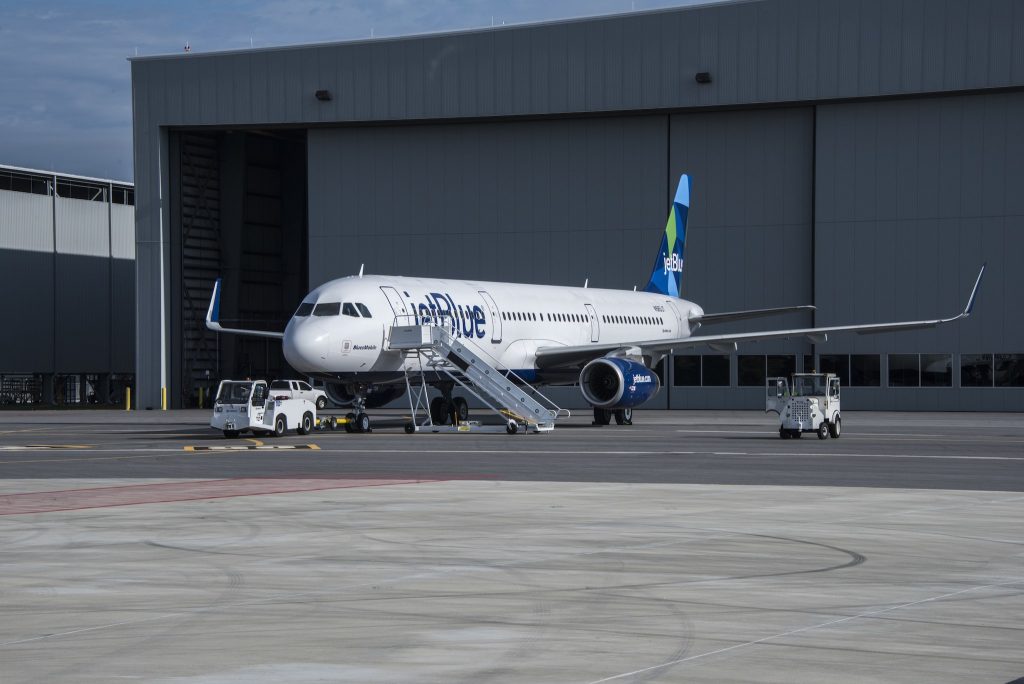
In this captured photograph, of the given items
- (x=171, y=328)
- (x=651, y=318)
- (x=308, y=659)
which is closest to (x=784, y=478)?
(x=308, y=659)

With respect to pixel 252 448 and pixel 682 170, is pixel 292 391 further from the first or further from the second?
pixel 682 170

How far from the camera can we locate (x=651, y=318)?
4656cm

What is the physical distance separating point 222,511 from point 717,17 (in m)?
41.6

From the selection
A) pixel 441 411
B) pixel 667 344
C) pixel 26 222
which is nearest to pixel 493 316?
pixel 441 411

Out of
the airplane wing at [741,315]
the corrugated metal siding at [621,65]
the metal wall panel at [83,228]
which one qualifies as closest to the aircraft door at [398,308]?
the airplane wing at [741,315]

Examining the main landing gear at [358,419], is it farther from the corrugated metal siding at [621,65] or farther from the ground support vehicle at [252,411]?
the corrugated metal siding at [621,65]

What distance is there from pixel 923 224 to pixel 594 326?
660 inches

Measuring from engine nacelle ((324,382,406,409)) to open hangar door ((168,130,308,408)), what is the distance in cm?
2259

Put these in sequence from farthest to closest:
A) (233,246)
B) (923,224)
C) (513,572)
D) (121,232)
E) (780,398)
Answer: (121,232), (233,246), (923,224), (780,398), (513,572)

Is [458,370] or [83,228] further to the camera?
[83,228]

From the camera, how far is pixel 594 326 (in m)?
43.0

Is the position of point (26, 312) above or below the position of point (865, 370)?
above

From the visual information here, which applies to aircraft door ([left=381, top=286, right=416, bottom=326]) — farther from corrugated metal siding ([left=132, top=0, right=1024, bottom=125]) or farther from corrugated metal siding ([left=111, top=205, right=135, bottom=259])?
corrugated metal siding ([left=111, top=205, right=135, bottom=259])

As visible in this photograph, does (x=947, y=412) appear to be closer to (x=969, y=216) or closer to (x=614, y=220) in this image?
(x=969, y=216)
